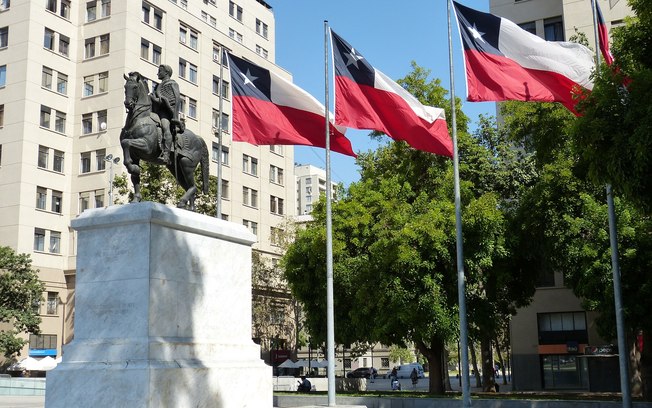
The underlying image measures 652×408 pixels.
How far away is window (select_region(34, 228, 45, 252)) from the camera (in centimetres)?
5959

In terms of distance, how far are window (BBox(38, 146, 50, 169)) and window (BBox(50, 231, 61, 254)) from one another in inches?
214

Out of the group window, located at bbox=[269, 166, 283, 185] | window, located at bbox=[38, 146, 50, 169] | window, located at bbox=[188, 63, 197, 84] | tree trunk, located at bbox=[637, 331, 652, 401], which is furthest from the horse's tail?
window, located at bbox=[269, 166, 283, 185]

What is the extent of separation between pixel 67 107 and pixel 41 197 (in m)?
8.27

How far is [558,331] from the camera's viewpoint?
50344mm

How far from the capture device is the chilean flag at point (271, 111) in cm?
2372

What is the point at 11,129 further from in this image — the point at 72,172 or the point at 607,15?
the point at 607,15

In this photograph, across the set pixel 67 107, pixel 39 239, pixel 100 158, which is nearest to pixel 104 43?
pixel 67 107

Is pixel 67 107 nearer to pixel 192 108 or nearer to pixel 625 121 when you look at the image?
pixel 192 108

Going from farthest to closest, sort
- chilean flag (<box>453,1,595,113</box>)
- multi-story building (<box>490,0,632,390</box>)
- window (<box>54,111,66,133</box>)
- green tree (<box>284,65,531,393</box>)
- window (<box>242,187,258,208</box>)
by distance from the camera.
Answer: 1. window (<box>242,187,258,208</box>)
2. window (<box>54,111,66,133</box>)
3. multi-story building (<box>490,0,632,390</box>)
4. green tree (<box>284,65,531,393</box>)
5. chilean flag (<box>453,1,595,113</box>)

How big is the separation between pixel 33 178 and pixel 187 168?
47883mm

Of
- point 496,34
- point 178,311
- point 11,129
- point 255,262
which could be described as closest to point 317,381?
point 255,262

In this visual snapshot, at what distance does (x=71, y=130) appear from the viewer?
64.3m

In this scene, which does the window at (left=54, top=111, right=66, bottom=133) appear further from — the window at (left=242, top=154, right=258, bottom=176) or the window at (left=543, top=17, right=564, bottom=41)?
the window at (left=543, top=17, right=564, bottom=41)

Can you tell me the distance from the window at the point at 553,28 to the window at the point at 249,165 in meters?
33.4
